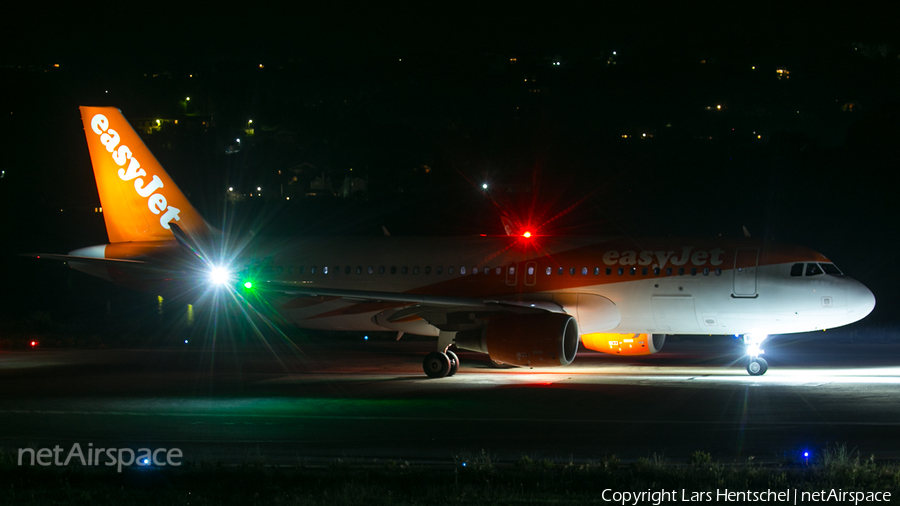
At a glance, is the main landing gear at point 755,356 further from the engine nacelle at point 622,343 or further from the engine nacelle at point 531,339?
the engine nacelle at point 531,339

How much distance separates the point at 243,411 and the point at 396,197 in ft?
225

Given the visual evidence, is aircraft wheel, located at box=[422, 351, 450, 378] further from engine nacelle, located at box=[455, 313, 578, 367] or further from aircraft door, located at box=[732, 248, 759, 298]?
aircraft door, located at box=[732, 248, 759, 298]

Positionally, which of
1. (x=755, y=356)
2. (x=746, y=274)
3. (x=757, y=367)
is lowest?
(x=757, y=367)

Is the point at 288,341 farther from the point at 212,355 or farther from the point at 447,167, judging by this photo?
the point at 447,167

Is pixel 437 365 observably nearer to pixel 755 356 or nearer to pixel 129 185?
pixel 755 356

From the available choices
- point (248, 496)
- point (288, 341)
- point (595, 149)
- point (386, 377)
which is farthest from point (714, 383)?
point (595, 149)

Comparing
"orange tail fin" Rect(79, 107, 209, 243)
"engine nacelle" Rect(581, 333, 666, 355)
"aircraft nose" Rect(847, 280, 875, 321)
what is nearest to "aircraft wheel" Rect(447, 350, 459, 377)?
"engine nacelle" Rect(581, 333, 666, 355)

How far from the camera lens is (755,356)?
817 inches

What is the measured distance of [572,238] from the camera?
23.2m

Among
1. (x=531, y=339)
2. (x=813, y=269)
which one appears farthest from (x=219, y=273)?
(x=813, y=269)

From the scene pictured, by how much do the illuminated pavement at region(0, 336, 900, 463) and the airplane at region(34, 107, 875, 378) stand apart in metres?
1.06

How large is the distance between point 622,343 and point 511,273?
350 cm

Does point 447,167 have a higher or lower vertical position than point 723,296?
higher

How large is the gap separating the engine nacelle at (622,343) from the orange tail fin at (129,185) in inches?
467
